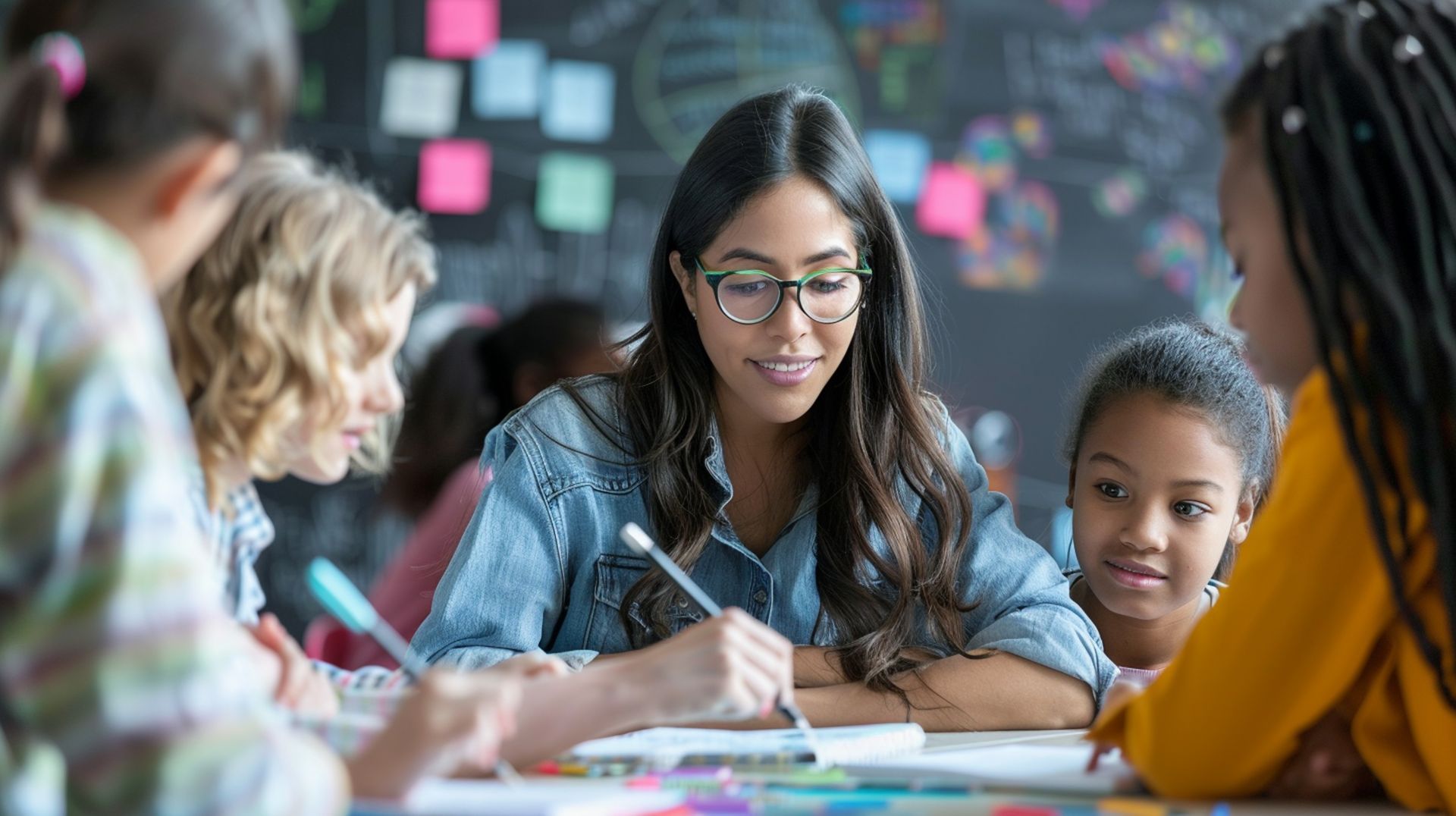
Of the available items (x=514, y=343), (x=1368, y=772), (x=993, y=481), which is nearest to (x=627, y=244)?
(x=514, y=343)

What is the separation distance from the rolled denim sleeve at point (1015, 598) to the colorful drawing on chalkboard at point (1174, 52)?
6.73 ft

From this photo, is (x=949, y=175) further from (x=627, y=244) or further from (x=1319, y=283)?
(x=1319, y=283)

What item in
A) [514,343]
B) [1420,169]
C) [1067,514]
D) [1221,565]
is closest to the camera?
[1420,169]

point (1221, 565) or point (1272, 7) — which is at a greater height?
point (1272, 7)

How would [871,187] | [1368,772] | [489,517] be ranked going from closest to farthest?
1. [1368,772]
2. [489,517]
3. [871,187]

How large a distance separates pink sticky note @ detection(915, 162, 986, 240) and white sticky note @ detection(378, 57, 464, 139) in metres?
1.20

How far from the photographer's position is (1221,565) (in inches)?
73.7

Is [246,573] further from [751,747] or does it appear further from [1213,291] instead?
[1213,291]

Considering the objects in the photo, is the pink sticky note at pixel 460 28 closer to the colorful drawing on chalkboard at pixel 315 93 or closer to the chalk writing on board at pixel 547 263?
the colorful drawing on chalkboard at pixel 315 93

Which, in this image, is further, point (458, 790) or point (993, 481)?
point (993, 481)

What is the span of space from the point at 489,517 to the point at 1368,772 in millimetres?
916

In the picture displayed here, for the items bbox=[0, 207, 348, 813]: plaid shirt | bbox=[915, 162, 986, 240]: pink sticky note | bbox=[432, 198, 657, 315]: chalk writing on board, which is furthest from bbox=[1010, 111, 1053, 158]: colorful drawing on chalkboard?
bbox=[0, 207, 348, 813]: plaid shirt

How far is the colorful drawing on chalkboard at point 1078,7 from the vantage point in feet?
11.3

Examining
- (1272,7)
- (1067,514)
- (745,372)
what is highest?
(1272,7)
